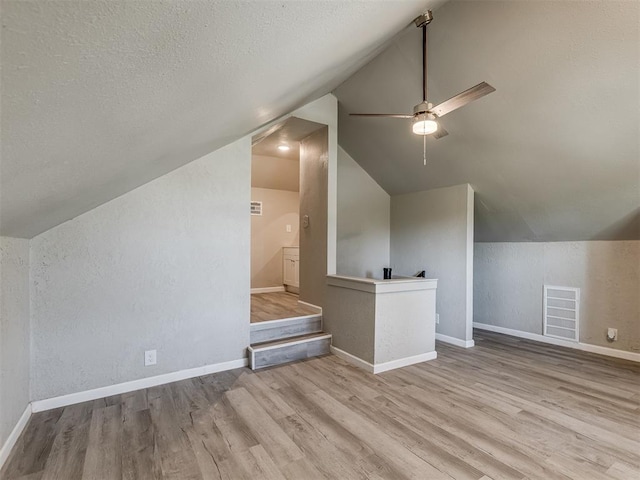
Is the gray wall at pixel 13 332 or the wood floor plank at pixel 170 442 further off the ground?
the gray wall at pixel 13 332

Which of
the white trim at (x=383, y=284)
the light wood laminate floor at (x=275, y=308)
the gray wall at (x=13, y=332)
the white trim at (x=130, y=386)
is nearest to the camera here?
the gray wall at (x=13, y=332)

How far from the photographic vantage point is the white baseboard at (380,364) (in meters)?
3.24

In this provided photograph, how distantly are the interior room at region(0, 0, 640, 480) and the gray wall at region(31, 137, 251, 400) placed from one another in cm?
2

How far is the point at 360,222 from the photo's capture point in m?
5.26

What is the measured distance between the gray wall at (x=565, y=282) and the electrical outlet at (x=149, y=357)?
4.55m

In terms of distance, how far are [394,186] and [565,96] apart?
2.68 m

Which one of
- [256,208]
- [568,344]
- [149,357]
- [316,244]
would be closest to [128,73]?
[149,357]

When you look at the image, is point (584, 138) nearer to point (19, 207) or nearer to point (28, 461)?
point (19, 207)

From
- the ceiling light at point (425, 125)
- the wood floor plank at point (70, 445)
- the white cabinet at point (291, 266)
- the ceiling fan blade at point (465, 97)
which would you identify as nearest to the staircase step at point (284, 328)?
the wood floor plank at point (70, 445)

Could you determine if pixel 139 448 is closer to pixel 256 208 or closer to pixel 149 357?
pixel 149 357

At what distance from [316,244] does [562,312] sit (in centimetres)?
332

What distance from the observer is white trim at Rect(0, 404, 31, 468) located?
1878 millimetres

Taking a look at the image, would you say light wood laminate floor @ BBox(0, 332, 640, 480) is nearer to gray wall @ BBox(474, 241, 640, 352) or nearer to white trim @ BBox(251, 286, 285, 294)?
gray wall @ BBox(474, 241, 640, 352)

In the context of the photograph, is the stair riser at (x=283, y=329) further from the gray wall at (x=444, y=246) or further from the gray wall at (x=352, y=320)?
the gray wall at (x=444, y=246)
